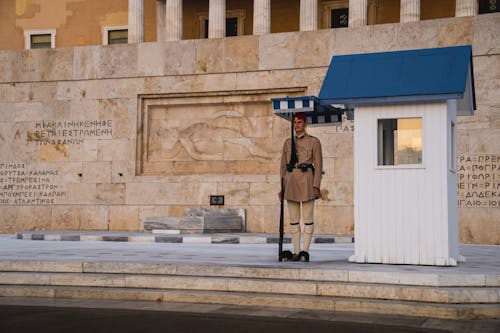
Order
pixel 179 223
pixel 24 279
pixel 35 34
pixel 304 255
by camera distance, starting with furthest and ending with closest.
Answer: pixel 35 34
pixel 179 223
pixel 304 255
pixel 24 279

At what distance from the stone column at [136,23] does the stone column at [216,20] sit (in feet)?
10.8

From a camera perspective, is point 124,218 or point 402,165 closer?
point 402,165

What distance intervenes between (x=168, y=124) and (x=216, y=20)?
19.5ft

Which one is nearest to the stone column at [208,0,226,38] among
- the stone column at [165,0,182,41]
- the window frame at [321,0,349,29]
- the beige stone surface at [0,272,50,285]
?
the stone column at [165,0,182,41]

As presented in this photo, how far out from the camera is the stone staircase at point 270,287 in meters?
8.70

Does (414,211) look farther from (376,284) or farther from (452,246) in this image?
(376,284)

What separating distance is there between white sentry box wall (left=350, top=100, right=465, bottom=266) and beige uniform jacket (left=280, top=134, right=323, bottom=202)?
24.3 inches

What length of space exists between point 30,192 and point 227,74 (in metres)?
7.99

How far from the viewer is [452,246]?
11344 mm

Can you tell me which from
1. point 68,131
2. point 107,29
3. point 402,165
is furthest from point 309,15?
point 402,165

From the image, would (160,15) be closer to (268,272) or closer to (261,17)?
(261,17)

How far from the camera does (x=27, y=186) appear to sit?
25781 millimetres

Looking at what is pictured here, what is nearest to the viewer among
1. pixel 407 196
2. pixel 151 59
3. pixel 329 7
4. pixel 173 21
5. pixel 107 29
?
pixel 407 196

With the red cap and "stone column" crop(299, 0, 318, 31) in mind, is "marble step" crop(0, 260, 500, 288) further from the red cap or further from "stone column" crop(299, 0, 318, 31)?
"stone column" crop(299, 0, 318, 31)
